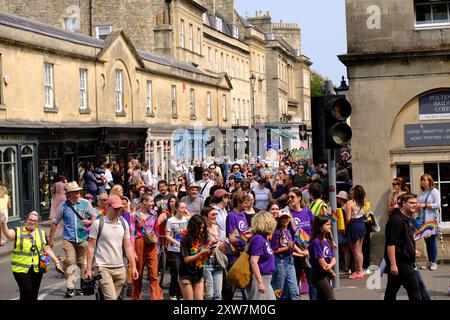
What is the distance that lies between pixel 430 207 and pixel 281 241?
14.8ft

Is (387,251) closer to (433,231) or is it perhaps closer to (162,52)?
(433,231)

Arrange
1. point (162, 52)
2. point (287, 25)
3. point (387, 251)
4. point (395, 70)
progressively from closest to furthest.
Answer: point (387, 251) < point (395, 70) < point (162, 52) < point (287, 25)

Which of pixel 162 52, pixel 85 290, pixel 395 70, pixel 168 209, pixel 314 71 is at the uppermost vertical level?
pixel 314 71

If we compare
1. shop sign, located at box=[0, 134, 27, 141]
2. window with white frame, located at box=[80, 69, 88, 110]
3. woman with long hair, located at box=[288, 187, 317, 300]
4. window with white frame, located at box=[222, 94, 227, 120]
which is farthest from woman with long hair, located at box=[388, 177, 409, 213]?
window with white frame, located at box=[222, 94, 227, 120]

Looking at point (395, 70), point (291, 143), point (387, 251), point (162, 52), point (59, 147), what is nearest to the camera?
point (387, 251)

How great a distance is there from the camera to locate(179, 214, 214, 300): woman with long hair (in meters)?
10.5

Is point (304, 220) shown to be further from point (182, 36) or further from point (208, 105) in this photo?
point (182, 36)

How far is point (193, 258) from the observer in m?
10.5

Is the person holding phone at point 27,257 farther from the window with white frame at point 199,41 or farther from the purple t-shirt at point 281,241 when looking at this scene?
the window with white frame at point 199,41

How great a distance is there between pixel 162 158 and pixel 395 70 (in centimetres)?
2717

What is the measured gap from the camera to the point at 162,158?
136ft

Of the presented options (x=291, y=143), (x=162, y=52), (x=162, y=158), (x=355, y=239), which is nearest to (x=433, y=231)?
(x=355, y=239)

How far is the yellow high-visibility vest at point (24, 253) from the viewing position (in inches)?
427

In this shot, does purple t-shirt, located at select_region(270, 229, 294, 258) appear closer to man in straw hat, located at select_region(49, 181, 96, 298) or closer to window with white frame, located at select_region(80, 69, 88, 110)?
man in straw hat, located at select_region(49, 181, 96, 298)
